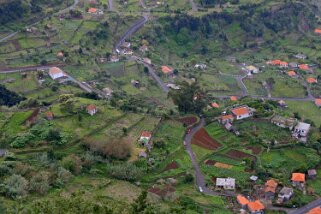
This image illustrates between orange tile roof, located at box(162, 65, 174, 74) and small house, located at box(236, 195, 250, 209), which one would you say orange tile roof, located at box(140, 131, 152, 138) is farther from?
orange tile roof, located at box(162, 65, 174, 74)

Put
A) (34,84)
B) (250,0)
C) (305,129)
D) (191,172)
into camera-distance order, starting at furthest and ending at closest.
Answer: (250,0) → (34,84) → (305,129) → (191,172)

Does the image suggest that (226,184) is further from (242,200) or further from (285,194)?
(285,194)

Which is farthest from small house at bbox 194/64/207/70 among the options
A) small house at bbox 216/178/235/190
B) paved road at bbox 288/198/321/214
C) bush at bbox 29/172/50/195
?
bush at bbox 29/172/50/195

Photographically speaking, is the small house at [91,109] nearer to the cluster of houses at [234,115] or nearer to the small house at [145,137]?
the small house at [145,137]

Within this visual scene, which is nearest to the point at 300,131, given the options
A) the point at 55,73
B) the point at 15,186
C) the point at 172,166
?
the point at 172,166

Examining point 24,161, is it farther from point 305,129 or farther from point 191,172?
point 305,129

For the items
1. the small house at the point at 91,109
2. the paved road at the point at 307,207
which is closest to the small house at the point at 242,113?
the paved road at the point at 307,207

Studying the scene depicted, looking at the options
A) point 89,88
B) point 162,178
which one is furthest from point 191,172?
point 89,88
